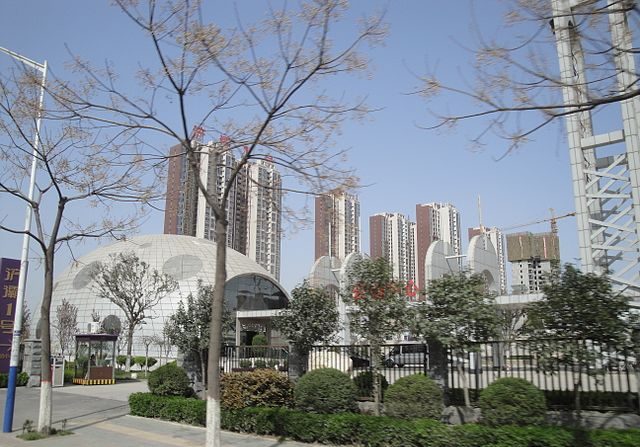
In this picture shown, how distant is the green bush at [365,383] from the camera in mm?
14328

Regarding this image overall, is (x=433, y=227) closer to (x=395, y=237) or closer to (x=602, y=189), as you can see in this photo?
(x=395, y=237)

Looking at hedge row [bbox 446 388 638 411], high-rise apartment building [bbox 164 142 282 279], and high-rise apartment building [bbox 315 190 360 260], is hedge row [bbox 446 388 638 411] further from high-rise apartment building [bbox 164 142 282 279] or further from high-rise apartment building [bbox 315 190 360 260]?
high-rise apartment building [bbox 164 142 282 279]

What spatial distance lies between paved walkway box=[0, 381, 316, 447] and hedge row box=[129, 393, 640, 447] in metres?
0.32

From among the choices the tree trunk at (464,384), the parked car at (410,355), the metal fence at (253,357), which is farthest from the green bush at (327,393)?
the metal fence at (253,357)

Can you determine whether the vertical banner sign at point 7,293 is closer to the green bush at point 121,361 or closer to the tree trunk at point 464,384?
the green bush at point 121,361

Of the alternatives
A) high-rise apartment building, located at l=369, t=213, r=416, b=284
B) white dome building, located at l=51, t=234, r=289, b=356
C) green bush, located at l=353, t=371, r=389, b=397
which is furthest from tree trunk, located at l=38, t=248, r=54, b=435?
high-rise apartment building, located at l=369, t=213, r=416, b=284

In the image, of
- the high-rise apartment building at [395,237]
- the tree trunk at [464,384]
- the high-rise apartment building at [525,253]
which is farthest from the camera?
the high-rise apartment building at [525,253]

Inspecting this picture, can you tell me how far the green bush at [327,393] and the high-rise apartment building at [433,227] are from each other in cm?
8022

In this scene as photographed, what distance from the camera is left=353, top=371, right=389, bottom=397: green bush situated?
1433 cm

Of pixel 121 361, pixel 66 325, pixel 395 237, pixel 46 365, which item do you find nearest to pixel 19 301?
pixel 46 365

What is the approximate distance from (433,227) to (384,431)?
8703cm

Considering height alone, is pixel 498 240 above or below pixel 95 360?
above

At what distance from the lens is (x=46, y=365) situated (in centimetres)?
1284

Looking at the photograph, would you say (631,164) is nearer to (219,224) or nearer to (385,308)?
(385,308)
